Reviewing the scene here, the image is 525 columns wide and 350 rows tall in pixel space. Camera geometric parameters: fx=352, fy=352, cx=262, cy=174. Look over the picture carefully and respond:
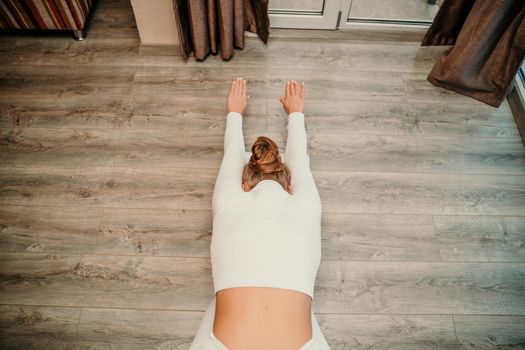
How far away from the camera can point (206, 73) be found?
81.0 inches

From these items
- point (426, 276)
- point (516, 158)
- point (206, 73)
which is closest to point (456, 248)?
point (426, 276)

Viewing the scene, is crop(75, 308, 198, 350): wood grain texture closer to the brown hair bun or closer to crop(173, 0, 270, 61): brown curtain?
the brown hair bun

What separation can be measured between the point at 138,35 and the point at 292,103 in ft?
3.77

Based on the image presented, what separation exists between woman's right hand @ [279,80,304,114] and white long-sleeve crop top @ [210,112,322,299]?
2.01 ft

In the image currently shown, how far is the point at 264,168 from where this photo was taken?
126cm

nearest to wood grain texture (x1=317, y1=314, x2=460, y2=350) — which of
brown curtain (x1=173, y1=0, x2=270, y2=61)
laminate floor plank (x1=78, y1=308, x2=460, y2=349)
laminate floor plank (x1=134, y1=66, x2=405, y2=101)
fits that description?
laminate floor plank (x1=78, y1=308, x2=460, y2=349)

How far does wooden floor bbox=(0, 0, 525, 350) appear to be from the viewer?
1.45m

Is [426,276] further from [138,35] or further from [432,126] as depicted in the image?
[138,35]

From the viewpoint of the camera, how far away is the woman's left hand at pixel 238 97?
5.94ft

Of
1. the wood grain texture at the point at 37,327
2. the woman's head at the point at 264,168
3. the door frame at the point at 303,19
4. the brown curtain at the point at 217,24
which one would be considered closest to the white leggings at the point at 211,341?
the woman's head at the point at 264,168

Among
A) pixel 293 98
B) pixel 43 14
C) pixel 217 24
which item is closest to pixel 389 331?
pixel 293 98

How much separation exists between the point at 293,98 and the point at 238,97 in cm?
29

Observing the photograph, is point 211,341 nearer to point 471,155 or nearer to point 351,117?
point 351,117

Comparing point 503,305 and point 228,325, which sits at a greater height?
point 228,325
